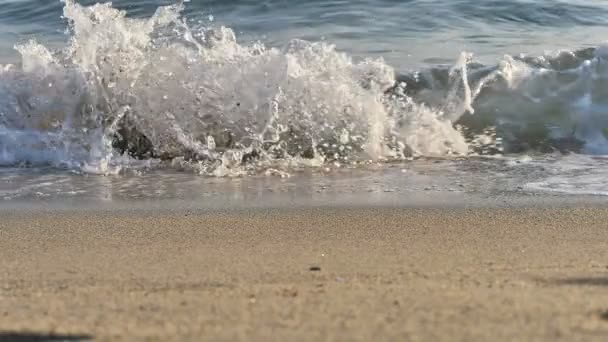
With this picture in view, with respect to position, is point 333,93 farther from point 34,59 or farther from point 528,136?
point 34,59

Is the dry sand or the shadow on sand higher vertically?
the shadow on sand

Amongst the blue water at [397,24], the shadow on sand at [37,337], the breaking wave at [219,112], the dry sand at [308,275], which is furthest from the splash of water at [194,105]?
the shadow on sand at [37,337]

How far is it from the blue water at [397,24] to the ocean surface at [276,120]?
0.95 meters

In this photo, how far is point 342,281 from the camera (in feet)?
7.07

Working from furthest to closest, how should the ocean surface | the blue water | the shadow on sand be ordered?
1. the blue water
2. the ocean surface
3. the shadow on sand

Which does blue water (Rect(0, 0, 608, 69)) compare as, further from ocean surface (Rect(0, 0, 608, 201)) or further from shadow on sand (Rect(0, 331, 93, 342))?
shadow on sand (Rect(0, 331, 93, 342))

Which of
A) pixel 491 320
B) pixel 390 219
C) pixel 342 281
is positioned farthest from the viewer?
pixel 390 219

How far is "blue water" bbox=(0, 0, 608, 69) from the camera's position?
7.26 metres

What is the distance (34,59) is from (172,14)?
94cm

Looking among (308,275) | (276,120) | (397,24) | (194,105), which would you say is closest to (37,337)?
(308,275)

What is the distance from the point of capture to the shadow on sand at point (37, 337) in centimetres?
159

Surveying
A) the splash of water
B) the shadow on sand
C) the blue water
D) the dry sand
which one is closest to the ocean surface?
the splash of water

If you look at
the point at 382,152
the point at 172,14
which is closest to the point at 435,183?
the point at 382,152

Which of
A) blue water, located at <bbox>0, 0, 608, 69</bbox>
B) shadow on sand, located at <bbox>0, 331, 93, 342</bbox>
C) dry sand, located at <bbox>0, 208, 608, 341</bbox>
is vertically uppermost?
blue water, located at <bbox>0, 0, 608, 69</bbox>
